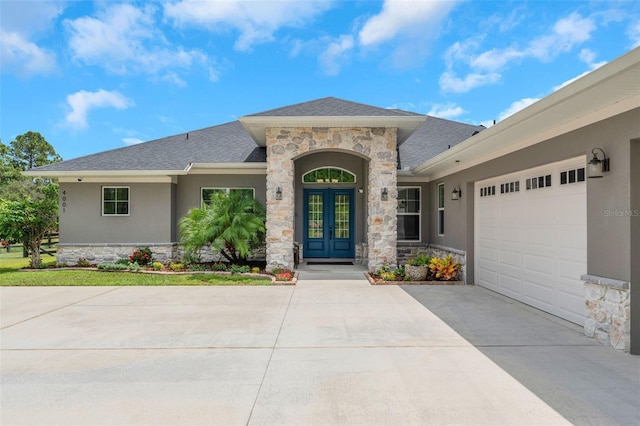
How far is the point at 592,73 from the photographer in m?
3.88

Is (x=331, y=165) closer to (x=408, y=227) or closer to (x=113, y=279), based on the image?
(x=408, y=227)

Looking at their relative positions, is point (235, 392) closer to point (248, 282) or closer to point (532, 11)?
point (248, 282)

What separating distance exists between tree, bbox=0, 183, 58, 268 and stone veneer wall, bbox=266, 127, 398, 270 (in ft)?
24.2

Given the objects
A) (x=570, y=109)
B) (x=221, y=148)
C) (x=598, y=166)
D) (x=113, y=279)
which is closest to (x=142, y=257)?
(x=113, y=279)

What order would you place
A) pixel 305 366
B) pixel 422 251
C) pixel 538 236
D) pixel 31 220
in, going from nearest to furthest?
pixel 305 366 → pixel 538 236 → pixel 31 220 → pixel 422 251

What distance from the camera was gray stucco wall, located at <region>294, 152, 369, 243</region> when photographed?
498 inches

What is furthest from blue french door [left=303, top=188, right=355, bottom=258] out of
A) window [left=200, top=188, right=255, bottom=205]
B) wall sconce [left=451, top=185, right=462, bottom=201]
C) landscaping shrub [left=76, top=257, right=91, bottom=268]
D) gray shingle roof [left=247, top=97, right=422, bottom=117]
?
landscaping shrub [left=76, top=257, right=91, bottom=268]

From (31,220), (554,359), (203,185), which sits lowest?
(554,359)

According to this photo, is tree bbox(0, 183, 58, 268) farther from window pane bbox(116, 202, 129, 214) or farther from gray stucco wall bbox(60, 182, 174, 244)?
window pane bbox(116, 202, 129, 214)

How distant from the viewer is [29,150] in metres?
37.0

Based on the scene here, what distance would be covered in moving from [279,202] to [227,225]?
1.64 metres

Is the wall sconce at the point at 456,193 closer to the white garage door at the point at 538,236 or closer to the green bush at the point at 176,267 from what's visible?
the white garage door at the point at 538,236

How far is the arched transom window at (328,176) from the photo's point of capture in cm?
1281

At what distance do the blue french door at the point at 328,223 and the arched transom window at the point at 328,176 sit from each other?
1.04ft
